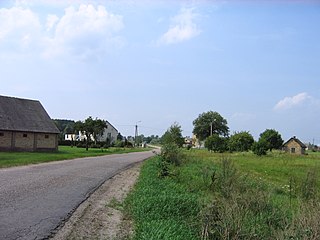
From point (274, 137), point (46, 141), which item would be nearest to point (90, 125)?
point (46, 141)

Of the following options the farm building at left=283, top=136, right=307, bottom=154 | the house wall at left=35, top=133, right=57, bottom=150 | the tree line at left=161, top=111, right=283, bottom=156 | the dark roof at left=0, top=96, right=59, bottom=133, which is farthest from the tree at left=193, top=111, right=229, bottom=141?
the house wall at left=35, top=133, right=57, bottom=150

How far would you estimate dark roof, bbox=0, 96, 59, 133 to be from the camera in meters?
45.0

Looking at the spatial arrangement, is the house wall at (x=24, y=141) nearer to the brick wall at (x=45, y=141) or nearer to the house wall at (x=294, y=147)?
the brick wall at (x=45, y=141)

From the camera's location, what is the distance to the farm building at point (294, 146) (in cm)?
9956

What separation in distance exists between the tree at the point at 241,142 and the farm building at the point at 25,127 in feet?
136

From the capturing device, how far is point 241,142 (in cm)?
8106

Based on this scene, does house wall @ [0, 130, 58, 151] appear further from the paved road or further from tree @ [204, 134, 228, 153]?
tree @ [204, 134, 228, 153]

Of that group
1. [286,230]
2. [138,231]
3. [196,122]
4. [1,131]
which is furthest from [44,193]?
[196,122]

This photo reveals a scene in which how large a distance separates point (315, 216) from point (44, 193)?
8234 millimetres

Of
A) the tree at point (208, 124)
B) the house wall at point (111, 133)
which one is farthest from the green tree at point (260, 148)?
the tree at point (208, 124)

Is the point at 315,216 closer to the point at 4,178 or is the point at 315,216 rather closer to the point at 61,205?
the point at 61,205

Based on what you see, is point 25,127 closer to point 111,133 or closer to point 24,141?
point 24,141

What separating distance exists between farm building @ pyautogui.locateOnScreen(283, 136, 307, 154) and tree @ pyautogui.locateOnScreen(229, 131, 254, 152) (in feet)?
74.9

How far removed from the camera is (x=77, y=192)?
13.3 m
